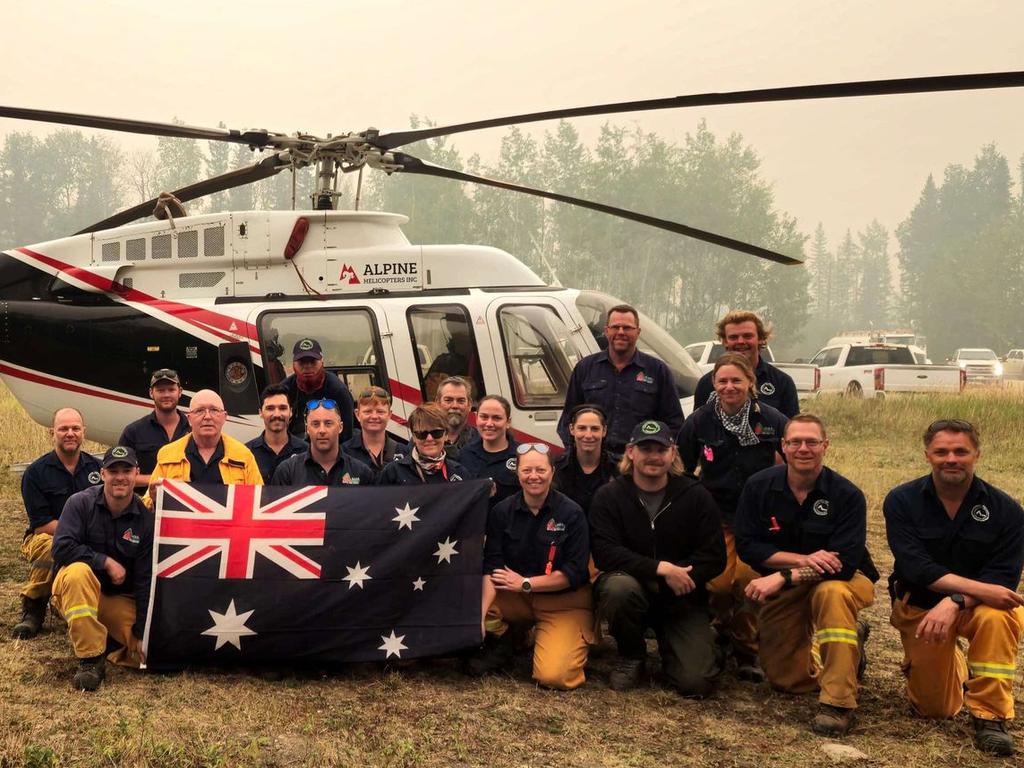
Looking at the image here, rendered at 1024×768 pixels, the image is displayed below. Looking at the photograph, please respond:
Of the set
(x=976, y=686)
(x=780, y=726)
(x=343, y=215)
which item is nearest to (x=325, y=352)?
(x=343, y=215)

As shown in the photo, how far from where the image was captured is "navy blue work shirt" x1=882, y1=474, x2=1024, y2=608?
4871 millimetres

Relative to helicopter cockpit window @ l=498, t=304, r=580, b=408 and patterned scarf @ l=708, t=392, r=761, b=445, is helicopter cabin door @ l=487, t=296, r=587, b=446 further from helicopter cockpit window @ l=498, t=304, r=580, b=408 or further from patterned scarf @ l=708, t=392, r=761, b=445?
patterned scarf @ l=708, t=392, r=761, b=445

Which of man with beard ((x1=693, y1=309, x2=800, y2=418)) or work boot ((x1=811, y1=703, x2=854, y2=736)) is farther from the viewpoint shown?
man with beard ((x1=693, y1=309, x2=800, y2=418))

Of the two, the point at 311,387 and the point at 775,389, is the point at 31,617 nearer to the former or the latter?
the point at 311,387

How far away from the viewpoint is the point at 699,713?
5133mm

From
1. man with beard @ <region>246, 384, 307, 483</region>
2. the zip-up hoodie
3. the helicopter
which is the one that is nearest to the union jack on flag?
man with beard @ <region>246, 384, 307, 483</region>

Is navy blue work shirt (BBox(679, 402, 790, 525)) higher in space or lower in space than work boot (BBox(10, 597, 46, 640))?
higher

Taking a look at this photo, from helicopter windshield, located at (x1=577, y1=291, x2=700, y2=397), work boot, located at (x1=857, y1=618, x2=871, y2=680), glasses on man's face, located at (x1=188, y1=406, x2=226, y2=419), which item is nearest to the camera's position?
work boot, located at (x1=857, y1=618, x2=871, y2=680)

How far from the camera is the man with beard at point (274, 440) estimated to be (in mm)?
6383

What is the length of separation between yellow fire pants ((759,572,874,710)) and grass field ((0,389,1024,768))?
0.46 feet

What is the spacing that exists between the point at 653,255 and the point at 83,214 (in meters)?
55.0

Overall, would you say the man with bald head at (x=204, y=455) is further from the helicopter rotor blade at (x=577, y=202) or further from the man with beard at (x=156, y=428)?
the helicopter rotor blade at (x=577, y=202)

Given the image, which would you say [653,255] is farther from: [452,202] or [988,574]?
[988,574]

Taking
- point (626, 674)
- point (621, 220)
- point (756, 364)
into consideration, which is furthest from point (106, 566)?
point (621, 220)
